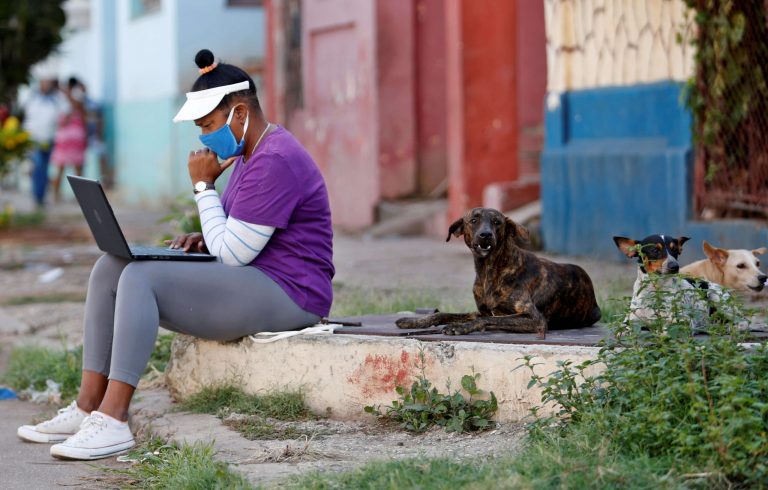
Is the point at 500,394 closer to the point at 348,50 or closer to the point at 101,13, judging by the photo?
the point at 348,50

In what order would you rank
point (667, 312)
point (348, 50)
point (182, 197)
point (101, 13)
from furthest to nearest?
point (101, 13) → point (348, 50) → point (182, 197) → point (667, 312)

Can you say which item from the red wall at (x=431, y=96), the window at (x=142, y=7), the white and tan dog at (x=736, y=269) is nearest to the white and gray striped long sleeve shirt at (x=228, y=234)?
the white and tan dog at (x=736, y=269)

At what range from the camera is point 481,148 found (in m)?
11.7

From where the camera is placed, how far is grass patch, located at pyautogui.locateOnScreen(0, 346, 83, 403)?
21.2ft

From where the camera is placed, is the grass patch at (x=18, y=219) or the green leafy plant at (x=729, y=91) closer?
the green leafy plant at (x=729, y=91)

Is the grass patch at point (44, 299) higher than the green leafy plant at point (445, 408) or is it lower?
lower

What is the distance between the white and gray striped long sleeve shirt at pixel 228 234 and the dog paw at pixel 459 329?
820 mm

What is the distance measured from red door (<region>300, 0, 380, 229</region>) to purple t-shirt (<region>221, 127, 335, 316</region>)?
7711 millimetres

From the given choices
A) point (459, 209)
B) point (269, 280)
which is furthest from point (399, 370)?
point (459, 209)

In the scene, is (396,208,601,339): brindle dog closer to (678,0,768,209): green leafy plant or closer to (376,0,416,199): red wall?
(678,0,768,209): green leafy plant

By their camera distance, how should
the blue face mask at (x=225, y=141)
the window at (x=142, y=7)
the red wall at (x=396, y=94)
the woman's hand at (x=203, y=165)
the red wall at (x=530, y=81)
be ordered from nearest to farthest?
the blue face mask at (x=225, y=141), the woman's hand at (x=203, y=165), the red wall at (x=530, y=81), the red wall at (x=396, y=94), the window at (x=142, y=7)

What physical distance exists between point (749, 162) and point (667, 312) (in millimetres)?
4302

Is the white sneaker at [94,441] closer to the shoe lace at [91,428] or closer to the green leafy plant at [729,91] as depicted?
the shoe lace at [91,428]

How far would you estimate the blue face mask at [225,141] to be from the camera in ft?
17.3
